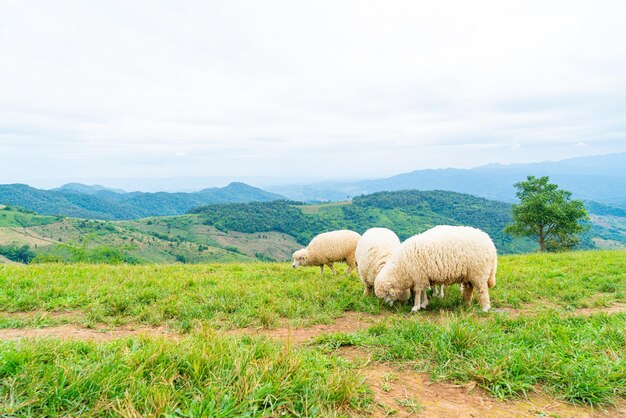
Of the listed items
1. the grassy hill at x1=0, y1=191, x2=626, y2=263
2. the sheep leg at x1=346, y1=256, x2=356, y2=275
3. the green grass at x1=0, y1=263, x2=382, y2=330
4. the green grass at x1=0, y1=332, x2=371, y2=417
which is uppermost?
the green grass at x1=0, y1=332, x2=371, y2=417

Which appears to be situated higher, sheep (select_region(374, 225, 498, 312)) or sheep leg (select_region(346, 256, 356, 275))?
sheep (select_region(374, 225, 498, 312))

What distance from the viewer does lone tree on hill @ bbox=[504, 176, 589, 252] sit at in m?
35.9

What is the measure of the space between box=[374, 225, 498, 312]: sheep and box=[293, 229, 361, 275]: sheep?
573 cm

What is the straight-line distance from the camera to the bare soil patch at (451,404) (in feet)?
10.8

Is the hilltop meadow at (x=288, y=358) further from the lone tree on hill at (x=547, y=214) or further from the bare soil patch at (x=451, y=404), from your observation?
the lone tree on hill at (x=547, y=214)

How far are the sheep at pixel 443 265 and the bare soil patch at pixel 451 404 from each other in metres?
4.68

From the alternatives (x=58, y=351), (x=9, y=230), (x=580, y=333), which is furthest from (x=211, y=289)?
(x=9, y=230)

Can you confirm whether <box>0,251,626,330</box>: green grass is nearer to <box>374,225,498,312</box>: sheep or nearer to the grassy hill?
<box>374,225,498,312</box>: sheep

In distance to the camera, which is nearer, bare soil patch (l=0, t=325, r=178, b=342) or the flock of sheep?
bare soil patch (l=0, t=325, r=178, b=342)

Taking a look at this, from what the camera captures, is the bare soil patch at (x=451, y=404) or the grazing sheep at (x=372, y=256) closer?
the bare soil patch at (x=451, y=404)

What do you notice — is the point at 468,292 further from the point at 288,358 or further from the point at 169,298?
the point at 169,298

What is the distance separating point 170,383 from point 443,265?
7269 millimetres

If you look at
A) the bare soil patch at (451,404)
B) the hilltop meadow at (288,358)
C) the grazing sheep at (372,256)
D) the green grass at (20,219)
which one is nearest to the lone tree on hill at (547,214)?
the hilltop meadow at (288,358)

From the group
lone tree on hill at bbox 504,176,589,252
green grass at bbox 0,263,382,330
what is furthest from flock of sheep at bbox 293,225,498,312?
lone tree on hill at bbox 504,176,589,252
